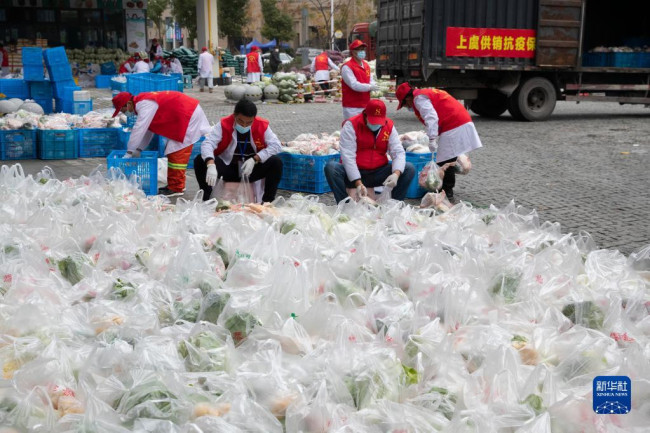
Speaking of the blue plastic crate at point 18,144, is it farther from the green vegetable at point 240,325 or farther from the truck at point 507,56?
the green vegetable at point 240,325

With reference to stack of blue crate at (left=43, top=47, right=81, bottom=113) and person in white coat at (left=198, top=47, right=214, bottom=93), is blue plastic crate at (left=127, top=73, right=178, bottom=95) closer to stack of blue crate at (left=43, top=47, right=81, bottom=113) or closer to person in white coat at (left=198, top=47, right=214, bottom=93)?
stack of blue crate at (left=43, top=47, right=81, bottom=113)

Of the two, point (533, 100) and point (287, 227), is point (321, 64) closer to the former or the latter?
point (533, 100)

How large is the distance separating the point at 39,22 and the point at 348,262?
2070 centimetres

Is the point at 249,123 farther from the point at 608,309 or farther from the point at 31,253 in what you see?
the point at 608,309

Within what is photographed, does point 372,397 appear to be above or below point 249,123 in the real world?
below

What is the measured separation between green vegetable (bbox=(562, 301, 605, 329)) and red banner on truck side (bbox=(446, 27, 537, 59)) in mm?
9907

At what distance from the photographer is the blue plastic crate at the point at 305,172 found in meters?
6.67

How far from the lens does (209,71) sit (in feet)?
68.2

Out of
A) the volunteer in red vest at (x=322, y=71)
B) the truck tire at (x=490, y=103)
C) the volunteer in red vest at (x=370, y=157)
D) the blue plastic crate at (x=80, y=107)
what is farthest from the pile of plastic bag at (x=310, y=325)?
the volunteer in red vest at (x=322, y=71)

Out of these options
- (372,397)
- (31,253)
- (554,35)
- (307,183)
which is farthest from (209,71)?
(372,397)

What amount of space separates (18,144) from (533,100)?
9.16 meters

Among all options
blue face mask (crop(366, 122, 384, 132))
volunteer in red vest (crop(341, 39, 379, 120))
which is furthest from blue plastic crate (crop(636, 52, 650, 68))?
blue face mask (crop(366, 122, 384, 132))

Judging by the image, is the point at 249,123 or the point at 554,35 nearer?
the point at 249,123

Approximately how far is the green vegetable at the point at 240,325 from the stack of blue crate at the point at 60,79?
1008cm
